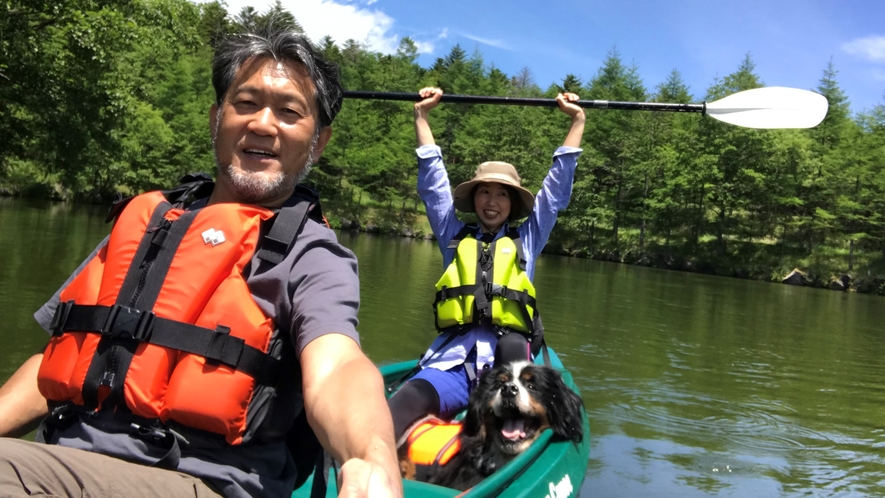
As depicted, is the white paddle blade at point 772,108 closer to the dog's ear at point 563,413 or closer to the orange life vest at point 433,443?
the dog's ear at point 563,413

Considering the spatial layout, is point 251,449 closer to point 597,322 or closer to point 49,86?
point 597,322

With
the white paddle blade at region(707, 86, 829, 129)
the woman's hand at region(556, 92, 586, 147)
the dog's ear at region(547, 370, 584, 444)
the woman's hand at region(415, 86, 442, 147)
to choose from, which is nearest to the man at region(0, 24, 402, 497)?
the dog's ear at region(547, 370, 584, 444)

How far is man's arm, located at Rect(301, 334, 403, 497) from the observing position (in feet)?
3.46

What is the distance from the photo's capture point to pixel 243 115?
70.1 inches

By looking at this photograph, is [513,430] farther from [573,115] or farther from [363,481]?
[363,481]

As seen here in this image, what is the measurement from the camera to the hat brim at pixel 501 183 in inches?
165

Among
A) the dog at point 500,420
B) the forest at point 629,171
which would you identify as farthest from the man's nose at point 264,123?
the forest at point 629,171

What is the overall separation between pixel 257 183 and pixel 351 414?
2.56 ft

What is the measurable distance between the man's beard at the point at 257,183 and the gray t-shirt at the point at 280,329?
0.21 metres

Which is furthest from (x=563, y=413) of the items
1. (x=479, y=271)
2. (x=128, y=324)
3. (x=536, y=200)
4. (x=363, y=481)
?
(x=363, y=481)

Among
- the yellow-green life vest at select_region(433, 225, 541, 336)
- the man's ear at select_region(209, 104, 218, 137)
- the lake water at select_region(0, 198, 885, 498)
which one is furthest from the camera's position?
the lake water at select_region(0, 198, 885, 498)

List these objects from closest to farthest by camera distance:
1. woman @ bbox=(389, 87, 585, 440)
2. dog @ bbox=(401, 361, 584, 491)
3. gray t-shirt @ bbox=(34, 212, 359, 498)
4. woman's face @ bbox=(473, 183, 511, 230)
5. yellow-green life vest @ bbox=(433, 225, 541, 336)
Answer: gray t-shirt @ bbox=(34, 212, 359, 498)
dog @ bbox=(401, 361, 584, 491)
woman @ bbox=(389, 87, 585, 440)
yellow-green life vest @ bbox=(433, 225, 541, 336)
woman's face @ bbox=(473, 183, 511, 230)

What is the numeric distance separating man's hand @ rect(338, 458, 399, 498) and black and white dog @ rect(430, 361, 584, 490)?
2153 mm

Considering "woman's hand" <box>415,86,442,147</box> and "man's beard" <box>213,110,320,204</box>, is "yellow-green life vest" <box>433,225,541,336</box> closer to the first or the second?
"woman's hand" <box>415,86,442,147</box>
